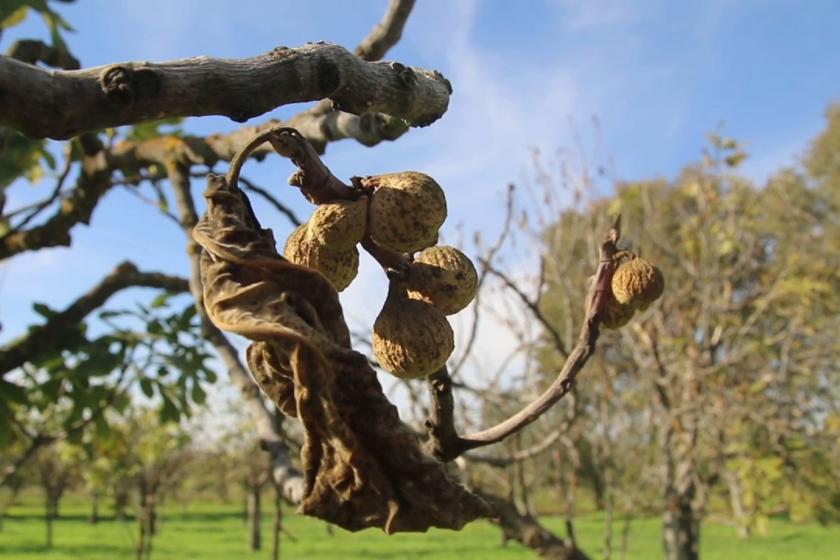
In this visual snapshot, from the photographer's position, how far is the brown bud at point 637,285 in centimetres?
121

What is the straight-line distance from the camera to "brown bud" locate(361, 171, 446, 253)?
103 centimetres

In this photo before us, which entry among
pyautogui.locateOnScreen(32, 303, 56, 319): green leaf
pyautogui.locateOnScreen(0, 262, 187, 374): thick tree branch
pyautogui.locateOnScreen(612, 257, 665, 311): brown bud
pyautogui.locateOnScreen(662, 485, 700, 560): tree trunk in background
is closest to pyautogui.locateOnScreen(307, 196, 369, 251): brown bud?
pyautogui.locateOnScreen(612, 257, 665, 311): brown bud

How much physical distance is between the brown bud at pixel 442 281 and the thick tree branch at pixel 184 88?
0.23 metres

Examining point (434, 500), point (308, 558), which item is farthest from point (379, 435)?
point (308, 558)

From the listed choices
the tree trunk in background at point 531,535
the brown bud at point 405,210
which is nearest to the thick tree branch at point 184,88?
the brown bud at point 405,210

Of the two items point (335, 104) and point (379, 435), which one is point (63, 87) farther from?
point (379, 435)

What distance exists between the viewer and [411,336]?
1.06 meters

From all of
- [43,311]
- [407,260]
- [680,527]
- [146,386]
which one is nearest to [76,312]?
[43,311]

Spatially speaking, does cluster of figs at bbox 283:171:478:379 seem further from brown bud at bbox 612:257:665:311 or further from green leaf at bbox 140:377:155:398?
green leaf at bbox 140:377:155:398

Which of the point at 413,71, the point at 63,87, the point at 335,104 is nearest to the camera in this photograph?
the point at 63,87

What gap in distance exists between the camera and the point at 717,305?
357 inches

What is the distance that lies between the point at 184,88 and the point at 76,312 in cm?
336

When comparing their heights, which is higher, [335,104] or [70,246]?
[70,246]

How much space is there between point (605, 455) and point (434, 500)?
640cm
